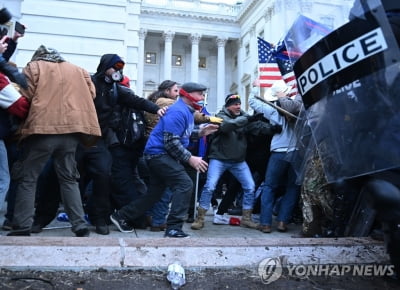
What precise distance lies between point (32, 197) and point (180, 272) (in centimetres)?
176

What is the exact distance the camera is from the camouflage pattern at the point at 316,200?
4402 mm

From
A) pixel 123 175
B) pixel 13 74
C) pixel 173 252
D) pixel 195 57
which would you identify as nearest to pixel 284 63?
pixel 123 175

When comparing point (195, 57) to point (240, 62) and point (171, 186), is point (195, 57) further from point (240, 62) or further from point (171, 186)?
point (171, 186)

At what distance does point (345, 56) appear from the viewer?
6.95 ft

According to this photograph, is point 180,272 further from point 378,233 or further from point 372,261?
point 378,233

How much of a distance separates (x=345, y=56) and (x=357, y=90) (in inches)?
7.9

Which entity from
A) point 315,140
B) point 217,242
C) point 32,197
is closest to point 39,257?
point 32,197

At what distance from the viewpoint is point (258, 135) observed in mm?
5934

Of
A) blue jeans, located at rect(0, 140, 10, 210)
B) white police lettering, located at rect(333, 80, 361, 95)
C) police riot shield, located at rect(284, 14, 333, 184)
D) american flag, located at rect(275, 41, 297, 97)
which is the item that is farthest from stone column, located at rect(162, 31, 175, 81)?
white police lettering, located at rect(333, 80, 361, 95)

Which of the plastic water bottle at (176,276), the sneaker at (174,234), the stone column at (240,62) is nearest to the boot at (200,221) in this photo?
the sneaker at (174,234)

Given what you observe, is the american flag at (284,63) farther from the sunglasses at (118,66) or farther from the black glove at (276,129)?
the sunglasses at (118,66)

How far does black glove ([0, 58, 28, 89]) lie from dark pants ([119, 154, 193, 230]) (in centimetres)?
146

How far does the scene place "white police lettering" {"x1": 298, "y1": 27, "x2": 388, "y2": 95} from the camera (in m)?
2.00

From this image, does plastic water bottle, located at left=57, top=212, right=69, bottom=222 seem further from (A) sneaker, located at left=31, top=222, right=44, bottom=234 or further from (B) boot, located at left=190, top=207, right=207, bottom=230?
(B) boot, located at left=190, top=207, right=207, bottom=230
